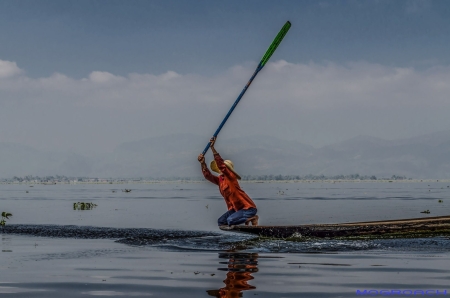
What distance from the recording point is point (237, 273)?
40.8 ft

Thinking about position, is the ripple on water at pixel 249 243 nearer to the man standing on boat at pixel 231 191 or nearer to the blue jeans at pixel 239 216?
the blue jeans at pixel 239 216

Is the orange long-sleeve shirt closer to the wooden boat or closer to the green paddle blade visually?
the wooden boat

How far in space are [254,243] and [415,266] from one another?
19.1ft

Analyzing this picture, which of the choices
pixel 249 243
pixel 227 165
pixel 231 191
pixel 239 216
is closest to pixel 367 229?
pixel 249 243

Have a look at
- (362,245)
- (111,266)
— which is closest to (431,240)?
(362,245)

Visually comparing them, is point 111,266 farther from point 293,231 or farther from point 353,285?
point 293,231

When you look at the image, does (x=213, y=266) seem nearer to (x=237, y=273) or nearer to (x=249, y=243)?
(x=237, y=273)

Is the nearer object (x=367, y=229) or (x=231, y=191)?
(x=367, y=229)

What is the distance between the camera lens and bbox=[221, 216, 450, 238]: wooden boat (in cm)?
1867

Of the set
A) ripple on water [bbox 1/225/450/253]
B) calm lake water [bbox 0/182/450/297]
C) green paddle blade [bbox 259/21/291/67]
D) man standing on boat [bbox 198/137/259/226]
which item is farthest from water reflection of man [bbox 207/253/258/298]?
green paddle blade [bbox 259/21/291/67]

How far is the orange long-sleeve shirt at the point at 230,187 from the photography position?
18891mm

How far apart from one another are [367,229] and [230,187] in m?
4.35

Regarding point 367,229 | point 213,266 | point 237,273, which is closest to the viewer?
point 237,273

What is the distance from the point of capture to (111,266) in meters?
13.8
